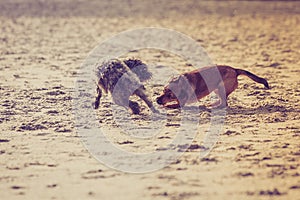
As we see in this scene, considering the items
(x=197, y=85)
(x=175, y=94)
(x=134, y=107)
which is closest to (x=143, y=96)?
(x=134, y=107)

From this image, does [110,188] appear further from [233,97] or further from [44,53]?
[44,53]

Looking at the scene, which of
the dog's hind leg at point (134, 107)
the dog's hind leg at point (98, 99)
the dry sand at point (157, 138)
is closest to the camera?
the dry sand at point (157, 138)

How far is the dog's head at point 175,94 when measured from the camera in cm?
657

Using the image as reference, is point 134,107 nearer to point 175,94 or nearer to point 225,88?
point 175,94

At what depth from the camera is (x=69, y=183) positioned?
481 cm

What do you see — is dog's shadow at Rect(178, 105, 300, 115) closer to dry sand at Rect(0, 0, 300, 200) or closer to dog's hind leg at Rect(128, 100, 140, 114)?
dry sand at Rect(0, 0, 300, 200)

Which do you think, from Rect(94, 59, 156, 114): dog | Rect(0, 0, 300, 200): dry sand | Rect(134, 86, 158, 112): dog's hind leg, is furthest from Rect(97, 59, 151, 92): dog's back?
Rect(0, 0, 300, 200): dry sand

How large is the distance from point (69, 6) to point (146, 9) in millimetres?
3019

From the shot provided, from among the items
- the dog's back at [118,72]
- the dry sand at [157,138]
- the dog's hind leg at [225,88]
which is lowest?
the dry sand at [157,138]

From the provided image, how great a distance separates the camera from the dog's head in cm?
657

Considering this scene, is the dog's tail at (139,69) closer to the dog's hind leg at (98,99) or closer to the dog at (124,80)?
the dog at (124,80)

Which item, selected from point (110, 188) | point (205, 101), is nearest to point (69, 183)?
point (110, 188)

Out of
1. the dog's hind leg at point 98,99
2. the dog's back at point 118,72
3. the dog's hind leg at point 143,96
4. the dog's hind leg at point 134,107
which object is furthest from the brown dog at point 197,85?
the dog's hind leg at point 98,99

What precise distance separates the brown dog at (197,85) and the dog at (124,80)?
0.27 metres
